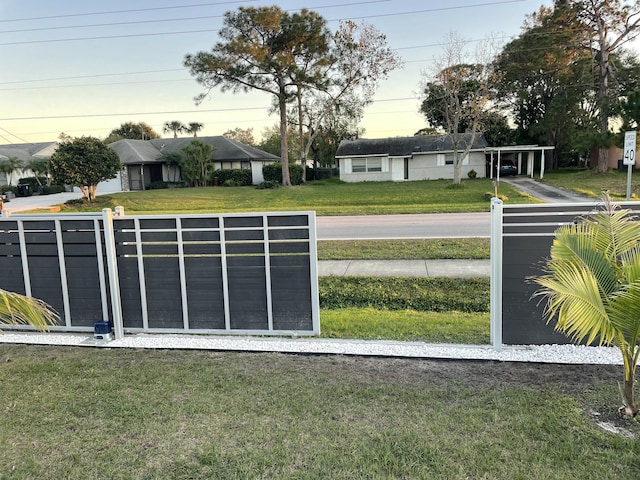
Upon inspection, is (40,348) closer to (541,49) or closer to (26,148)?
(541,49)

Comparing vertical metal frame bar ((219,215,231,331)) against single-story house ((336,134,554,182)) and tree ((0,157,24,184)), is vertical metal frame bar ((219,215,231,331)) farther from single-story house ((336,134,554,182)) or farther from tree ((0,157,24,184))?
tree ((0,157,24,184))

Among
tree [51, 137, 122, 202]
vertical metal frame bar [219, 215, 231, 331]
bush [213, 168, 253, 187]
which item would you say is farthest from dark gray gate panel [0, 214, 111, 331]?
bush [213, 168, 253, 187]

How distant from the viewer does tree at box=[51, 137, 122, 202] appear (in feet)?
75.4

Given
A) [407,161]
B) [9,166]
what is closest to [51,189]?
[9,166]

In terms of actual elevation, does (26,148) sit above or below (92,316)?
above

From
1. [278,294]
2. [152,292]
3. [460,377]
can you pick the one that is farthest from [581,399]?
[152,292]

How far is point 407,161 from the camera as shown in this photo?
35.6 m

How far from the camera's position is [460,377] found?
4.16 metres

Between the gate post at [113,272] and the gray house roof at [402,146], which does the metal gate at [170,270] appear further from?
the gray house roof at [402,146]

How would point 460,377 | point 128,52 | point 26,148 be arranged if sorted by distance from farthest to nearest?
point 26,148, point 128,52, point 460,377

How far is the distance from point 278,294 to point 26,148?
5296 centimetres

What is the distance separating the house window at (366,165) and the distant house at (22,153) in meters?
24.2

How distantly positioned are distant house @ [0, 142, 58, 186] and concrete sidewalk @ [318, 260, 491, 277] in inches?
1465

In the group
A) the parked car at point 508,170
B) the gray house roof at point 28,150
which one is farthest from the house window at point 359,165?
the gray house roof at point 28,150
